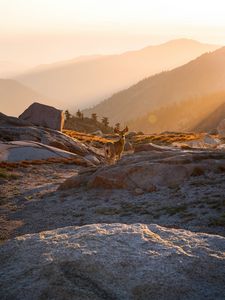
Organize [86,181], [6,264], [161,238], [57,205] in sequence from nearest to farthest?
1. [6,264]
2. [161,238]
3. [57,205]
4. [86,181]

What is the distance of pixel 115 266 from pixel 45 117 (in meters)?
54.7

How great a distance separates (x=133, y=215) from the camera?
19.2 meters

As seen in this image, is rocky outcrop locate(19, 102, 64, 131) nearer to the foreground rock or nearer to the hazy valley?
the hazy valley

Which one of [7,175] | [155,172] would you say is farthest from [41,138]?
[155,172]

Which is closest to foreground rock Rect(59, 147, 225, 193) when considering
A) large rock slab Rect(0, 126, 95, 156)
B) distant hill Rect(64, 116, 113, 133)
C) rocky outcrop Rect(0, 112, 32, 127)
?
large rock slab Rect(0, 126, 95, 156)

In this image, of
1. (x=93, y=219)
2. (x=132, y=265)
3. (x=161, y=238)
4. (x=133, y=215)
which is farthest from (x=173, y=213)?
(x=132, y=265)

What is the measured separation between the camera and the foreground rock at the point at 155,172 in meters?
23.5

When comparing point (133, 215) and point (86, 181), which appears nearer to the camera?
point (133, 215)

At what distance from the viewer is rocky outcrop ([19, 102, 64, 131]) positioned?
61.7m

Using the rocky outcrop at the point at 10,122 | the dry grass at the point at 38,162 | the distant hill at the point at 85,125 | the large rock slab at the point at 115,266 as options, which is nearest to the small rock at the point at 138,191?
the large rock slab at the point at 115,266

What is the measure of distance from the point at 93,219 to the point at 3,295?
36.7 ft

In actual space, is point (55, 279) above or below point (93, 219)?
above

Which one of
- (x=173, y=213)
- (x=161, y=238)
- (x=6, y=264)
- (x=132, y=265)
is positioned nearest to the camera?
(x=132, y=265)

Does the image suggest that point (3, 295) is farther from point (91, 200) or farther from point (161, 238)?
point (91, 200)
